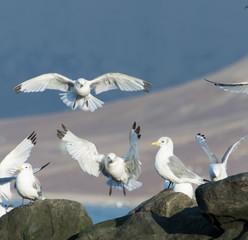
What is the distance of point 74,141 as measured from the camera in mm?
12719

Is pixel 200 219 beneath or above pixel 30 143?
beneath

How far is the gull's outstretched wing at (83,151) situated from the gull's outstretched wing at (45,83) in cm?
394

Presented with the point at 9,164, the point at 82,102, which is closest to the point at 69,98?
the point at 82,102

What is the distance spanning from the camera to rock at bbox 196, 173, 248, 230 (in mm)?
8180

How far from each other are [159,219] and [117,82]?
25.4 feet


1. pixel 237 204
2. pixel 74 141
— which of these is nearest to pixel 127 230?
pixel 237 204

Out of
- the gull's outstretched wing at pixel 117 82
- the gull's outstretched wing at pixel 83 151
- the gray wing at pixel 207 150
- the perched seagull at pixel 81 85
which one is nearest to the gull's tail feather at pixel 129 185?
the gull's outstretched wing at pixel 83 151

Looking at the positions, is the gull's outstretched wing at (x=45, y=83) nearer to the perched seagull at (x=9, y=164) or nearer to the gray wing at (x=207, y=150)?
the perched seagull at (x=9, y=164)

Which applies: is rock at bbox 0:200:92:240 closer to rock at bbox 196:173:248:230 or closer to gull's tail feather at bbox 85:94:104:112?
rock at bbox 196:173:248:230

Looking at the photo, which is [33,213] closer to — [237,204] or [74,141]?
[74,141]

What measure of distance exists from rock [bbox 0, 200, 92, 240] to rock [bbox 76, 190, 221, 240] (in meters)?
0.65

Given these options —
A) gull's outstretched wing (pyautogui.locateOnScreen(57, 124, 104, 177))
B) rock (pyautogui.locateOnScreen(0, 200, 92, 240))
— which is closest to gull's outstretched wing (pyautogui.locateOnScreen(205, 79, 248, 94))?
gull's outstretched wing (pyautogui.locateOnScreen(57, 124, 104, 177))

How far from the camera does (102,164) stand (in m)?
12.8

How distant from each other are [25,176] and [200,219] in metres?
3.85
